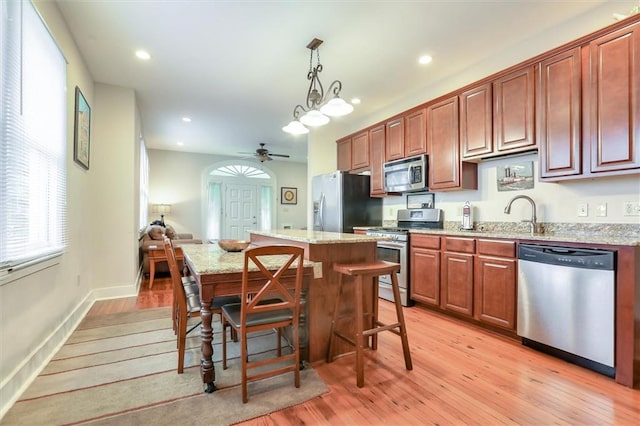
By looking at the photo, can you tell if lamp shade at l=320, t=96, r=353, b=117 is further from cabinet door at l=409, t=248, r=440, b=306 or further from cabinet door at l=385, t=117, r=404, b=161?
cabinet door at l=409, t=248, r=440, b=306

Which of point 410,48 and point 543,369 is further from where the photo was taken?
point 410,48

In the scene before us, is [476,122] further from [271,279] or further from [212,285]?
[212,285]

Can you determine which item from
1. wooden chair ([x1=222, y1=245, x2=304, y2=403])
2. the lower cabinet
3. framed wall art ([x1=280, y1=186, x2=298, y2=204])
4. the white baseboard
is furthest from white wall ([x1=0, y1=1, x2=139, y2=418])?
framed wall art ([x1=280, y1=186, x2=298, y2=204])

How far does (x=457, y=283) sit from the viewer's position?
3.01 metres

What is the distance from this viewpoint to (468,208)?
3.38 metres

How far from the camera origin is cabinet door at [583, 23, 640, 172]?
208 cm

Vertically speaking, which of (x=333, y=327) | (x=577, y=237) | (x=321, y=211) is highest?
(x=321, y=211)

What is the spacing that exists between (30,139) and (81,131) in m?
1.36

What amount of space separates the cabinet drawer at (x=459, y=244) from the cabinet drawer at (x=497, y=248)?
0.30 ft

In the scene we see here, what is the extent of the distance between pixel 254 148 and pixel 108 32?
465cm

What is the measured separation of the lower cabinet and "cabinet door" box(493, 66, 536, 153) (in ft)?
3.15

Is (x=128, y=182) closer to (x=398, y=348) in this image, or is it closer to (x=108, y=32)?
(x=108, y=32)

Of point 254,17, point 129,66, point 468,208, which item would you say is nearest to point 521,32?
point 468,208

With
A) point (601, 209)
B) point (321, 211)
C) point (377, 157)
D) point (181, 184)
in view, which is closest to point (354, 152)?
point (377, 157)
